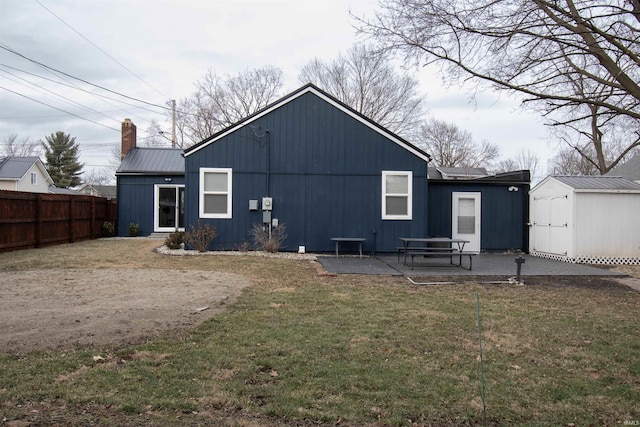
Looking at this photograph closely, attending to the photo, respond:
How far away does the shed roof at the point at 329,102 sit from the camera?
543 inches

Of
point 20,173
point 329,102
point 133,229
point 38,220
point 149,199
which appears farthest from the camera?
point 20,173

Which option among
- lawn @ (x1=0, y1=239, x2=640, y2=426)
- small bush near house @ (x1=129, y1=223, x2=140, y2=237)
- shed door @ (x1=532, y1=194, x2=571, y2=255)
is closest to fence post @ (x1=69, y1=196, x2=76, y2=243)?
small bush near house @ (x1=129, y1=223, x2=140, y2=237)

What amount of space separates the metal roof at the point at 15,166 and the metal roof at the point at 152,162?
13.6m

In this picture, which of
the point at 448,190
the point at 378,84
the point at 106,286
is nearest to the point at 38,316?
the point at 106,286

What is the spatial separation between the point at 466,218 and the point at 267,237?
6.46 metres

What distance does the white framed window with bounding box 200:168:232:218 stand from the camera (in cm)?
1386

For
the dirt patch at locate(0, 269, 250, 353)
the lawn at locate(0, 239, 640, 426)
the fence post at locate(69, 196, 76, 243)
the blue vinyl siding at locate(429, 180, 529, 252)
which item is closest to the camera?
the lawn at locate(0, 239, 640, 426)

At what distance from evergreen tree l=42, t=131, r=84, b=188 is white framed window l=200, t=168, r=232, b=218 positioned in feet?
158

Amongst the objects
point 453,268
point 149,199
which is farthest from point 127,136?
point 453,268

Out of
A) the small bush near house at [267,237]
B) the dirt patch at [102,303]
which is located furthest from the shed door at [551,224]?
the dirt patch at [102,303]

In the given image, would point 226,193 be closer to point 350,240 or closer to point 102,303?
point 350,240

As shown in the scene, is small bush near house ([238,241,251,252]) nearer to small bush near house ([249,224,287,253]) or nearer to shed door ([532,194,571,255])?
small bush near house ([249,224,287,253])

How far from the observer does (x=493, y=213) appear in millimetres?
15352

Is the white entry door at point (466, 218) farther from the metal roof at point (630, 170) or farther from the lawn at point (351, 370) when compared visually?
the metal roof at point (630, 170)
